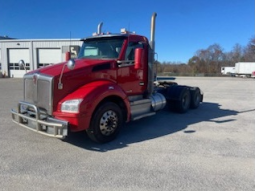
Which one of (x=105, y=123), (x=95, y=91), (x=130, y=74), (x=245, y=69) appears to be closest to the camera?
(x=95, y=91)

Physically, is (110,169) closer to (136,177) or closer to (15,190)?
(136,177)

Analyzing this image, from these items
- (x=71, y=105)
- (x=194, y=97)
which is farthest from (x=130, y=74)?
(x=194, y=97)

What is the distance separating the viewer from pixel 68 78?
4.50m

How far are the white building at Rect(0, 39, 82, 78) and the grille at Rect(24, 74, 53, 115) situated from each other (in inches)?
992

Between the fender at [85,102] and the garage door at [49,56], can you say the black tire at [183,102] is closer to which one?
the fender at [85,102]

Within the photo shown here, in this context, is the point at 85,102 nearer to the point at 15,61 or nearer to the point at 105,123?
the point at 105,123

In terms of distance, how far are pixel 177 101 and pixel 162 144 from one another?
11.3ft

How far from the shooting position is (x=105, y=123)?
15.9ft

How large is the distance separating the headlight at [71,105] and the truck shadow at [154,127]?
0.99 m

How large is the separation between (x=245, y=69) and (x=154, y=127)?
49.6 m

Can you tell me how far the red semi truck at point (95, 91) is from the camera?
14.1 ft

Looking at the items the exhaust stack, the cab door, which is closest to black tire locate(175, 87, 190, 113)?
the exhaust stack

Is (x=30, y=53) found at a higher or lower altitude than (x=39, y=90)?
higher

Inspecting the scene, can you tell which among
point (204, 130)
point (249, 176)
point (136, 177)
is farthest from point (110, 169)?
point (204, 130)
